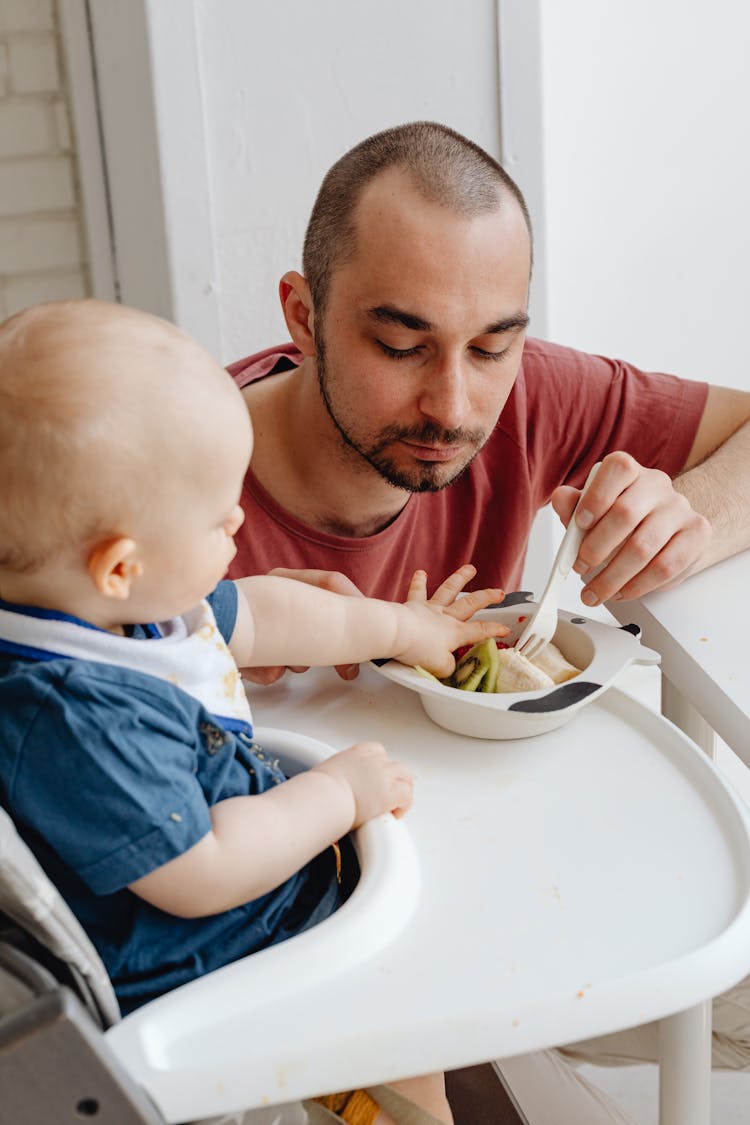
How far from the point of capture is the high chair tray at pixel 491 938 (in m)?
0.64

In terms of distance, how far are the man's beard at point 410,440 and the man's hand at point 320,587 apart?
0.27 m

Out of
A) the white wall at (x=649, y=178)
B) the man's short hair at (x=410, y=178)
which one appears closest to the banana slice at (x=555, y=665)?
the man's short hair at (x=410, y=178)

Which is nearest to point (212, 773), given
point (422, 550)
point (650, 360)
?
point (422, 550)

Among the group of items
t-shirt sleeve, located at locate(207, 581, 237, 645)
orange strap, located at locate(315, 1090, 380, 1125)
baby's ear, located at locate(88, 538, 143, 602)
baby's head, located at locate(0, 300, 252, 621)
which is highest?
baby's head, located at locate(0, 300, 252, 621)

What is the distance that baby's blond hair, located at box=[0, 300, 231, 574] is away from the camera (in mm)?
651

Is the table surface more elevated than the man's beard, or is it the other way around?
the man's beard

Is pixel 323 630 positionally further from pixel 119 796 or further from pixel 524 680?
pixel 119 796

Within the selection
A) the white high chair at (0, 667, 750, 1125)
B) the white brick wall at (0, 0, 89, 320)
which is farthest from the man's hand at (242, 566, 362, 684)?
the white brick wall at (0, 0, 89, 320)

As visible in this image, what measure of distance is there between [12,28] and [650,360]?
153 cm

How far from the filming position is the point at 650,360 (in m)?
2.80

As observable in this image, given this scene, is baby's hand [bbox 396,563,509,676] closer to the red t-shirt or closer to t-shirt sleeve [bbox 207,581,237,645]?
t-shirt sleeve [bbox 207,581,237,645]

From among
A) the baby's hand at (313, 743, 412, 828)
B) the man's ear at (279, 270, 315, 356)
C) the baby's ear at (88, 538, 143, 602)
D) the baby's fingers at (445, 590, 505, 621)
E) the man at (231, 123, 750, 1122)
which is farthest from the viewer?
the man's ear at (279, 270, 315, 356)

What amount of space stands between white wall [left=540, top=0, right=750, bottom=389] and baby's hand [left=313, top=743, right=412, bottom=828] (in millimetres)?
1824

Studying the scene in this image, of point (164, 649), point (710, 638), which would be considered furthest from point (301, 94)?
point (164, 649)
